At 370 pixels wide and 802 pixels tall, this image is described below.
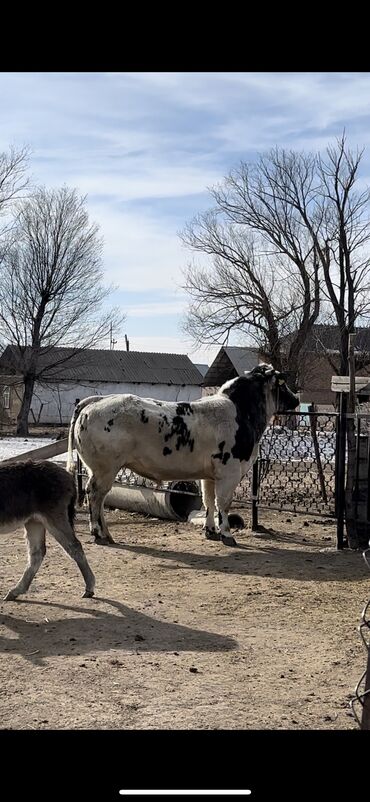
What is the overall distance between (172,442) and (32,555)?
3466 millimetres

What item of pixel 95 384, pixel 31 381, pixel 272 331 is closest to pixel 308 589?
pixel 272 331

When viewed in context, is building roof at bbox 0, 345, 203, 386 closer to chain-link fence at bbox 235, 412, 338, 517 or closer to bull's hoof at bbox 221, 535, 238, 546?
chain-link fence at bbox 235, 412, 338, 517

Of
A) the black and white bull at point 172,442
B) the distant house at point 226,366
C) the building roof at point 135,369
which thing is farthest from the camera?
the building roof at point 135,369

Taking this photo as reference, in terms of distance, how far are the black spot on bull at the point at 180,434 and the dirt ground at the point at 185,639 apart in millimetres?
1281

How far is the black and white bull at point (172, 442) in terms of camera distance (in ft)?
32.9

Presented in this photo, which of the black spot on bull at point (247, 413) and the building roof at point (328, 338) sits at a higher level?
the building roof at point (328, 338)

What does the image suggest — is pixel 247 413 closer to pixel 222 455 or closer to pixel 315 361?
pixel 222 455

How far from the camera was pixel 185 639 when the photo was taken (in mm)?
5852

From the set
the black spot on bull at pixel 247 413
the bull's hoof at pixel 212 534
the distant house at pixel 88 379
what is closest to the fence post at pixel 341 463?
the black spot on bull at pixel 247 413

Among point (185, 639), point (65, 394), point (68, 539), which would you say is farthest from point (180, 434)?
point (65, 394)

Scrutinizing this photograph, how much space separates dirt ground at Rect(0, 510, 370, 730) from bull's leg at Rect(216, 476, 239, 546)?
0.29 metres

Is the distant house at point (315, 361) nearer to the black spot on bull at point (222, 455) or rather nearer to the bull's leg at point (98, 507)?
the black spot on bull at point (222, 455)

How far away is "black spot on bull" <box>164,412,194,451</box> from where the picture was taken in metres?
10.3
